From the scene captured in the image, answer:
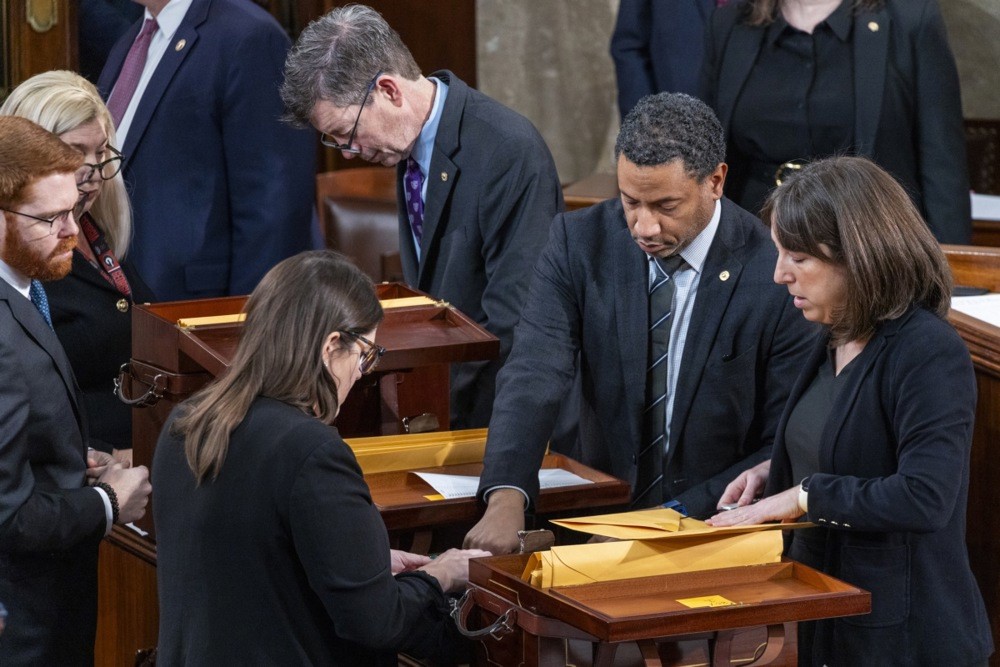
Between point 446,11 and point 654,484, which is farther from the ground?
point 446,11

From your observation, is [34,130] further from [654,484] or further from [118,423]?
[654,484]

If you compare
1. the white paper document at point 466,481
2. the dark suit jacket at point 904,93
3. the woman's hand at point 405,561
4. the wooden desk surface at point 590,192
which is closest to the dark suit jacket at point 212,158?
the wooden desk surface at point 590,192

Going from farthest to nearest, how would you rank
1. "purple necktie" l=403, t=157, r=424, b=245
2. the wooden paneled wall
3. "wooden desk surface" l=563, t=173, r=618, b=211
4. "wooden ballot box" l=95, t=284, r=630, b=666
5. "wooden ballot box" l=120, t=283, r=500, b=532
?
1. "wooden desk surface" l=563, t=173, r=618, b=211
2. the wooden paneled wall
3. "purple necktie" l=403, t=157, r=424, b=245
4. "wooden ballot box" l=120, t=283, r=500, b=532
5. "wooden ballot box" l=95, t=284, r=630, b=666

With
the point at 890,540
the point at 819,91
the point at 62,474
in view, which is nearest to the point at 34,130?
the point at 62,474

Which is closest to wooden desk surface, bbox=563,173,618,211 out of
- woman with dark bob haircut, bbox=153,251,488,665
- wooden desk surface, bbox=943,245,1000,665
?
wooden desk surface, bbox=943,245,1000,665

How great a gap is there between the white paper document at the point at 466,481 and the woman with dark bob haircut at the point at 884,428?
459 mm

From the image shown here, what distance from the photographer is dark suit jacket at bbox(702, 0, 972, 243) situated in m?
4.06

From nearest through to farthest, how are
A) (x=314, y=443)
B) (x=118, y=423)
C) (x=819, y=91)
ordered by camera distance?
(x=314, y=443) → (x=118, y=423) → (x=819, y=91)

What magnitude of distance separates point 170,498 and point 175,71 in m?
2.15

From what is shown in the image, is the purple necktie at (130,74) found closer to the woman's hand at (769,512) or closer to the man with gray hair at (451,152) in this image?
the man with gray hair at (451,152)

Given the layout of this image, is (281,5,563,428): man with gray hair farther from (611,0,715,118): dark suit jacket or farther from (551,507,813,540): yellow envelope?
(611,0,715,118): dark suit jacket

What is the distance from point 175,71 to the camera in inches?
169

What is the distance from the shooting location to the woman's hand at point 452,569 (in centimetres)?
268

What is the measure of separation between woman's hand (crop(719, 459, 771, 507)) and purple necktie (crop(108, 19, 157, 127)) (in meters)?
2.27
